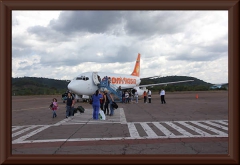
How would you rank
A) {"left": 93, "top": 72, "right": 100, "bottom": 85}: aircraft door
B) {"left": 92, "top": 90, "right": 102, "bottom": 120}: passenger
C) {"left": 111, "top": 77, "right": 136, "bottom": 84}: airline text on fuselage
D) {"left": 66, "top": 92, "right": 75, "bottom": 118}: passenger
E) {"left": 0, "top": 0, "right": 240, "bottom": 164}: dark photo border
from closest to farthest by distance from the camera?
{"left": 0, "top": 0, "right": 240, "bottom": 164}: dark photo border, {"left": 92, "top": 90, "right": 102, "bottom": 120}: passenger, {"left": 66, "top": 92, "right": 75, "bottom": 118}: passenger, {"left": 93, "top": 72, "right": 100, "bottom": 85}: aircraft door, {"left": 111, "top": 77, "right": 136, "bottom": 84}: airline text on fuselage

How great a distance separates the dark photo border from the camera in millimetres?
3066

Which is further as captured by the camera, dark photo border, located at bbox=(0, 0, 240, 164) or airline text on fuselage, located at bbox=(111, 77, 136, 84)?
airline text on fuselage, located at bbox=(111, 77, 136, 84)

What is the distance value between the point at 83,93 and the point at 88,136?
1923 centimetres

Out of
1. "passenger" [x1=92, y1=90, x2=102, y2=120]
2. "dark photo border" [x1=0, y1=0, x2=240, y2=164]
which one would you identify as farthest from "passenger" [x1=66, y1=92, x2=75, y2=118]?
"dark photo border" [x1=0, y1=0, x2=240, y2=164]

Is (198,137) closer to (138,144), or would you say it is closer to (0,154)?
(138,144)

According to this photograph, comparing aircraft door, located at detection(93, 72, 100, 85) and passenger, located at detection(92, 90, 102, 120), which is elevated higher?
aircraft door, located at detection(93, 72, 100, 85)

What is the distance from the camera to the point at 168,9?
312 centimetres

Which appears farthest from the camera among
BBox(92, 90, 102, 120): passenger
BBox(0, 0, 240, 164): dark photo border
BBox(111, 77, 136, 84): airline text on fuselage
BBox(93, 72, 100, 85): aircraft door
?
BBox(111, 77, 136, 84): airline text on fuselage

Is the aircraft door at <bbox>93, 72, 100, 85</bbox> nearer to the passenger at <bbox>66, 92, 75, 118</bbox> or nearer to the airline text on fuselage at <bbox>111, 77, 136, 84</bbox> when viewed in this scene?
the airline text on fuselage at <bbox>111, 77, 136, 84</bbox>

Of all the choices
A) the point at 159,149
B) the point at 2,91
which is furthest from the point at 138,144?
the point at 2,91

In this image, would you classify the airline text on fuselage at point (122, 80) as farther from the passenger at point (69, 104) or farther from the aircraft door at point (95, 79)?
the passenger at point (69, 104)

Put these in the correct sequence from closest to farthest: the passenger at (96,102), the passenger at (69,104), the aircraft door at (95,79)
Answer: the passenger at (96,102) → the passenger at (69,104) → the aircraft door at (95,79)
